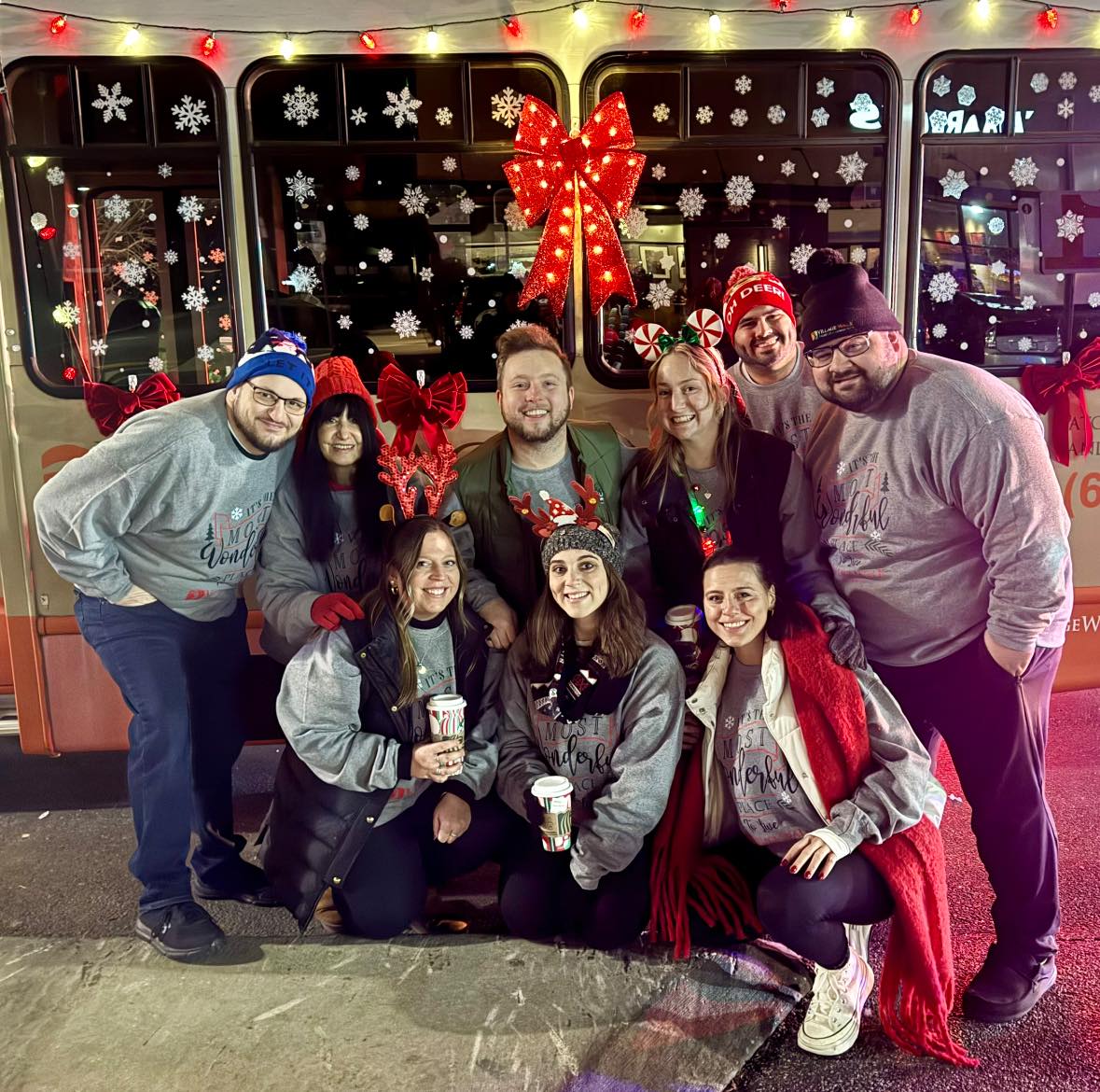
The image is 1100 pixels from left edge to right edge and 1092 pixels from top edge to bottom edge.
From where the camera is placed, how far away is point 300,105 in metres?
3.29

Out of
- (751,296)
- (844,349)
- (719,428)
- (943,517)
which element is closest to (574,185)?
(751,296)

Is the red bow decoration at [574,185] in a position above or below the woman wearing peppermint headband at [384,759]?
above

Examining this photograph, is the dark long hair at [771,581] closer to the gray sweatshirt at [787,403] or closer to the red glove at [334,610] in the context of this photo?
the gray sweatshirt at [787,403]

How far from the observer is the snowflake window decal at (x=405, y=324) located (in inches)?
134

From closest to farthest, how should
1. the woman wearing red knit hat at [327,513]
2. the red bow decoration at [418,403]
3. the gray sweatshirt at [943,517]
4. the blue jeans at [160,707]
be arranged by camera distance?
the gray sweatshirt at [943,517], the blue jeans at [160,707], the woman wearing red knit hat at [327,513], the red bow decoration at [418,403]

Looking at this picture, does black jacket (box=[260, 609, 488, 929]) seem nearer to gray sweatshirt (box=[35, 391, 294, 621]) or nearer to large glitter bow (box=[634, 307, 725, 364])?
gray sweatshirt (box=[35, 391, 294, 621])

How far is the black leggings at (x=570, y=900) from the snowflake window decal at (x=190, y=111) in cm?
278

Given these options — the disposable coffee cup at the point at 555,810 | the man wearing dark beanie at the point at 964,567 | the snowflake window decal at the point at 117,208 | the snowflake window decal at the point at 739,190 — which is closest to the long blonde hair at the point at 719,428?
the man wearing dark beanie at the point at 964,567

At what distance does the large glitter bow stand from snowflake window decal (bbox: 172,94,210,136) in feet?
5.79

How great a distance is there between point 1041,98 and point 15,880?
15.6 feet

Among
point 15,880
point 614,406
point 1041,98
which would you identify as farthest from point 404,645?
point 1041,98

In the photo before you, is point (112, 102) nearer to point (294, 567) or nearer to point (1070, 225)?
point (294, 567)

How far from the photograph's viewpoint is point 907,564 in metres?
2.72

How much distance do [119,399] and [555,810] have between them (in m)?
2.19
